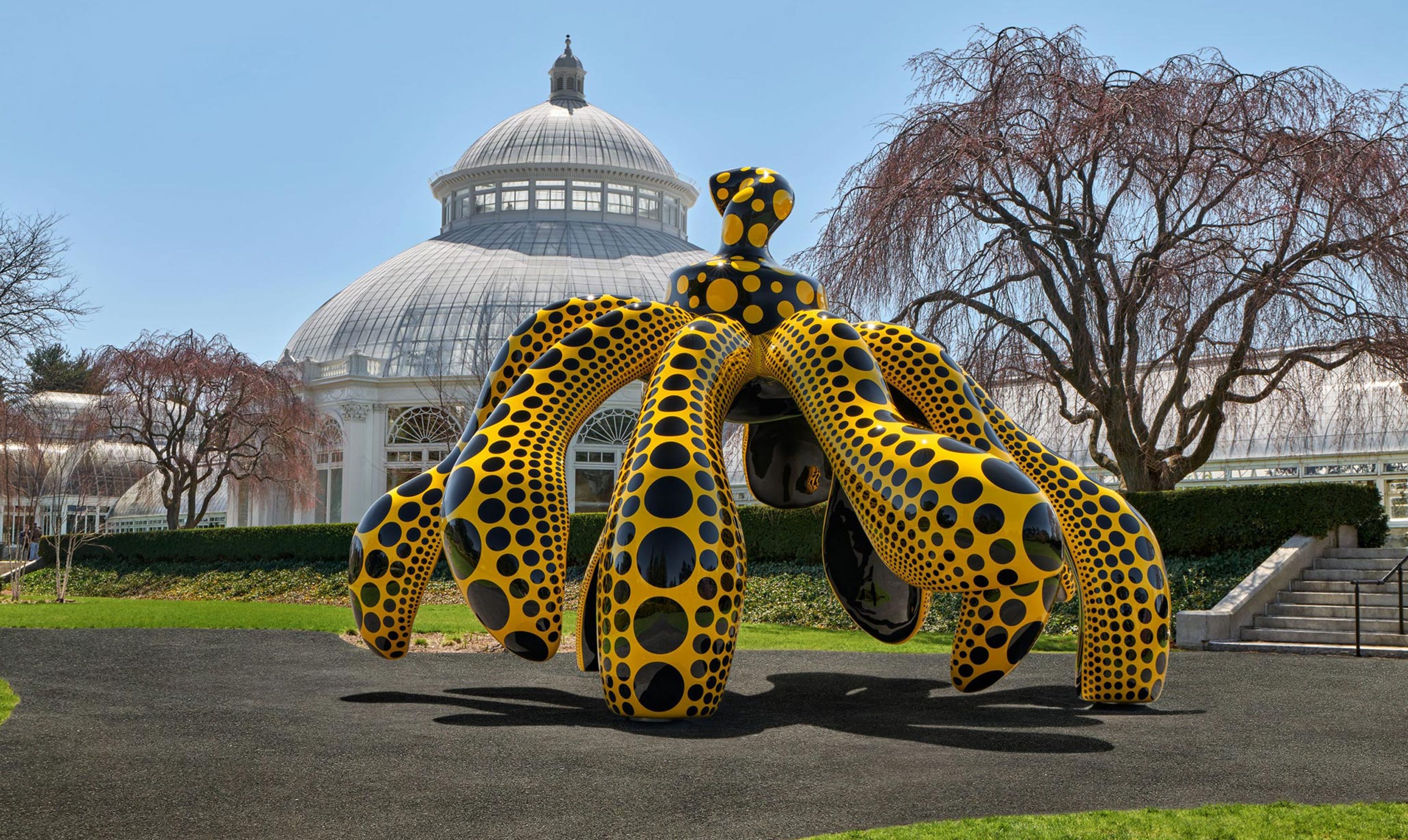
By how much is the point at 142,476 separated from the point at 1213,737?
35.1 meters

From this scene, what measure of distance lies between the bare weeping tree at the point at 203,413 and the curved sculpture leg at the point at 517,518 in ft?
→ 84.7

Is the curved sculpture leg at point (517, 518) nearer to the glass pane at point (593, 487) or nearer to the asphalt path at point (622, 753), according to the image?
the asphalt path at point (622, 753)

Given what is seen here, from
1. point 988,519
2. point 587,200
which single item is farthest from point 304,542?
point 587,200

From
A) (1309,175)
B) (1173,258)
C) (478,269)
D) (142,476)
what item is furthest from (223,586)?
(1309,175)

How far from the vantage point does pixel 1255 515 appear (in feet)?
54.6

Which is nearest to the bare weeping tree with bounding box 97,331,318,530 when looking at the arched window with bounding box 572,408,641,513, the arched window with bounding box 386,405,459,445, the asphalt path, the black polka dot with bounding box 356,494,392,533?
the arched window with bounding box 386,405,459,445

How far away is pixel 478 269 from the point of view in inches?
1703

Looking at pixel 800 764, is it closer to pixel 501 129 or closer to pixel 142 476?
pixel 142 476

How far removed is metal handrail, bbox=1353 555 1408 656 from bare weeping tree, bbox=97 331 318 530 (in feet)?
86.3

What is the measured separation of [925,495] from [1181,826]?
2.52 metres

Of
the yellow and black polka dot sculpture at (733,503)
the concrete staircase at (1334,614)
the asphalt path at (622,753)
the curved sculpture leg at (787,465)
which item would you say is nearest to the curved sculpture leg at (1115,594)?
the yellow and black polka dot sculpture at (733,503)

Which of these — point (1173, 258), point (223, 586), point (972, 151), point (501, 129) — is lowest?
point (223, 586)

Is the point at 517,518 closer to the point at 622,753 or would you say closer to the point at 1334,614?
the point at 622,753

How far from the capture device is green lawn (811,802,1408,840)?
5.09m
